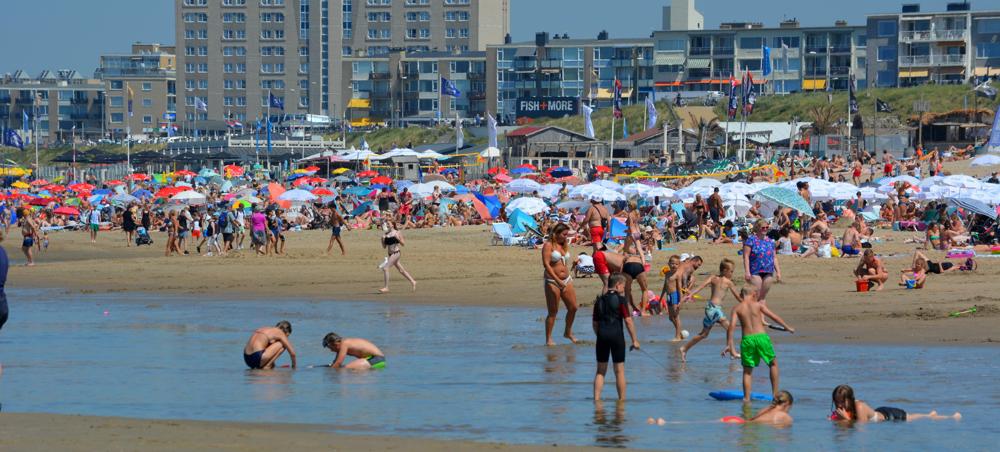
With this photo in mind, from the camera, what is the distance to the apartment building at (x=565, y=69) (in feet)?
343

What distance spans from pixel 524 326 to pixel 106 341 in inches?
181

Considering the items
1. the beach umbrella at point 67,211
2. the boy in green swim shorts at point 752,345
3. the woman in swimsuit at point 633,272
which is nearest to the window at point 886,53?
the beach umbrella at point 67,211

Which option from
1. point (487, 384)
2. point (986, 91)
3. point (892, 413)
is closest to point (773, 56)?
point (986, 91)

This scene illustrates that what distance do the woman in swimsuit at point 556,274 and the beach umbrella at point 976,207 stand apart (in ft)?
41.6

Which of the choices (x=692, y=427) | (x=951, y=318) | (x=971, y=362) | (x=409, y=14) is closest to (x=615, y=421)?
(x=692, y=427)

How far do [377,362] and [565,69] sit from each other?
3793 inches

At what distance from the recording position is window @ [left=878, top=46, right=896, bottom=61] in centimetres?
9094

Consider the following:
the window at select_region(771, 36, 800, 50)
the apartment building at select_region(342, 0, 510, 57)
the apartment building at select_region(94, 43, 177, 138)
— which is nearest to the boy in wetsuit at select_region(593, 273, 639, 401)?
the window at select_region(771, 36, 800, 50)

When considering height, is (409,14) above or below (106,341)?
above

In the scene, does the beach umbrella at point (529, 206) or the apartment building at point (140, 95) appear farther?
the apartment building at point (140, 95)

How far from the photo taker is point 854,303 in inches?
695

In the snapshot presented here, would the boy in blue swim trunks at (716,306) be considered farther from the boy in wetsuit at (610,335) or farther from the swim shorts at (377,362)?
the swim shorts at (377,362)

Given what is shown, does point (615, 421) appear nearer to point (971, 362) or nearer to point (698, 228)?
point (971, 362)

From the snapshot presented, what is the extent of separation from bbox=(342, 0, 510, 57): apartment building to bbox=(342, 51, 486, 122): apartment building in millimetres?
7491
